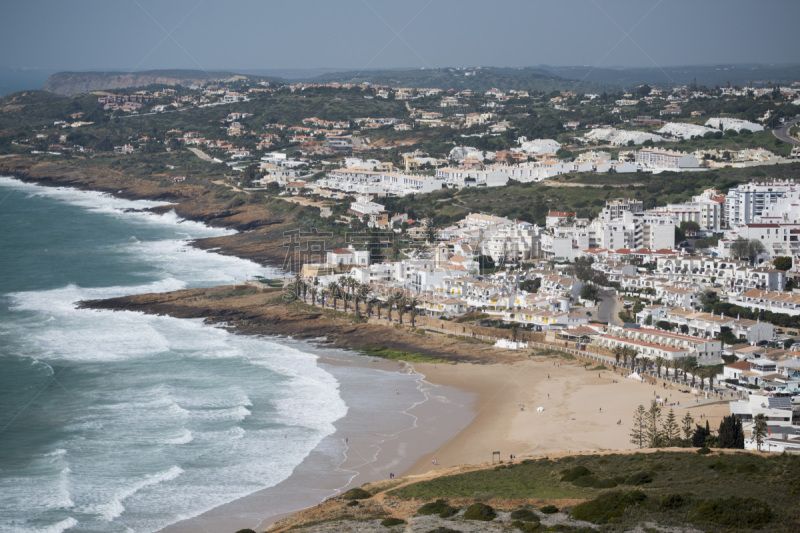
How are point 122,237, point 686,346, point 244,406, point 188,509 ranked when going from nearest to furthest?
point 188,509 → point 244,406 → point 686,346 → point 122,237

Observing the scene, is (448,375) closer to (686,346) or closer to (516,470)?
(686,346)

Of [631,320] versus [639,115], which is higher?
[639,115]

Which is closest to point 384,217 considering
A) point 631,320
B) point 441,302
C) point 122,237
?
point 122,237

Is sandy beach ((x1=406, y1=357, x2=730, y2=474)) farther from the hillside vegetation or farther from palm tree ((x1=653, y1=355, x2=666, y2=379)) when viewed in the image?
the hillside vegetation

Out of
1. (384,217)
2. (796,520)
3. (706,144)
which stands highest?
(706,144)

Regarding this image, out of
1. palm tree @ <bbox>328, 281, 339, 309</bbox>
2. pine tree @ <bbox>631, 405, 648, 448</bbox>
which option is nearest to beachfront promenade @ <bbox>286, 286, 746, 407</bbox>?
palm tree @ <bbox>328, 281, 339, 309</bbox>

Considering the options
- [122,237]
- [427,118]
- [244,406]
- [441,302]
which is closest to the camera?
[244,406]

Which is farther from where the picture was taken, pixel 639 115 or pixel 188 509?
pixel 639 115
